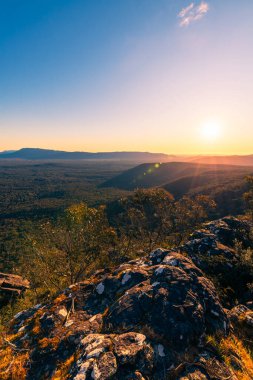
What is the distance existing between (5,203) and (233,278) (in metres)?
125

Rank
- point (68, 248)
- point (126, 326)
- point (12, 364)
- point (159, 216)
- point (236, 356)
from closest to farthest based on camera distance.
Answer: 1. point (236, 356)
2. point (126, 326)
3. point (12, 364)
4. point (68, 248)
5. point (159, 216)

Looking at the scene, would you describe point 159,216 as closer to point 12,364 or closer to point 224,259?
point 224,259

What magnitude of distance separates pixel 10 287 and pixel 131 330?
27.3 meters

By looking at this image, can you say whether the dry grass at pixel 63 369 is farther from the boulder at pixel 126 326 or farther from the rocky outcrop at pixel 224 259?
the rocky outcrop at pixel 224 259

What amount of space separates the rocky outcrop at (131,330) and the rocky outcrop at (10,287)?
784 inches

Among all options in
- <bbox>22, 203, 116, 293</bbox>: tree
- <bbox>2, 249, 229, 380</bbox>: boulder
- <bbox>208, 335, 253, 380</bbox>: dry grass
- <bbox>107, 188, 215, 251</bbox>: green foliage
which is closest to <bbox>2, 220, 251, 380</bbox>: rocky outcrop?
<bbox>2, 249, 229, 380</bbox>: boulder

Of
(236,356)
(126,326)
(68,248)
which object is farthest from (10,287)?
(236,356)

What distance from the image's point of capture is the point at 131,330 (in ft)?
24.0

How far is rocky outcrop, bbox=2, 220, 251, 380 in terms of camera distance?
6238 millimetres

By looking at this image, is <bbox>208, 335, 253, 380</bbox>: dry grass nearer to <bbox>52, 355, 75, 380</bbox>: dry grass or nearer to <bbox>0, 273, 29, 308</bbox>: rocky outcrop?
<bbox>52, 355, 75, 380</bbox>: dry grass

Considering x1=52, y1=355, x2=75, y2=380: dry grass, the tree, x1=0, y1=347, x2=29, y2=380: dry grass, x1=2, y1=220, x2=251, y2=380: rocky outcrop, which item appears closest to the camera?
x1=2, y1=220, x2=251, y2=380: rocky outcrop

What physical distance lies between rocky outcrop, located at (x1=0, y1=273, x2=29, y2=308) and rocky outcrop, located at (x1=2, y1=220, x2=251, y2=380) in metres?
19.9

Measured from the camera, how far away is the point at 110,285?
10.7 meters

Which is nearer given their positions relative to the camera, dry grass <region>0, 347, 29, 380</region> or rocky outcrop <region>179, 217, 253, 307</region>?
dry grass <region>0, 347, 29, 380</region>
